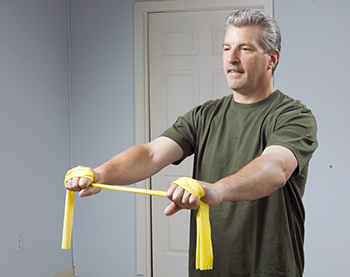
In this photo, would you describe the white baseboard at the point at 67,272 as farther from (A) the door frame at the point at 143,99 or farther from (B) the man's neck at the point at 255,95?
(B) the man's neck at the point at 255,95

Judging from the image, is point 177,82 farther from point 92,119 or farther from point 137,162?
point 137,162

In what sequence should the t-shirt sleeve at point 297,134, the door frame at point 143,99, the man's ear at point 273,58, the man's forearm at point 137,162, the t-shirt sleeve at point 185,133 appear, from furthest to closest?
the door frame at point 143,99 < the t-shirt sleeve at point 185,133 < the man's ear at point 273,58 < the man's forearm at point 137,162 < the t-shirt sleeve at point 297,134

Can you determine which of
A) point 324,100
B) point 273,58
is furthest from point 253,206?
point 324,100

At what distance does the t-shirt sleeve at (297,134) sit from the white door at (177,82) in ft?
5.75

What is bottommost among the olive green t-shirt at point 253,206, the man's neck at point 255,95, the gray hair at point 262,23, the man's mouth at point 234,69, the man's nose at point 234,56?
the olive green t-shirt at point 253,206

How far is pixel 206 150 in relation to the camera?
4.74 feet

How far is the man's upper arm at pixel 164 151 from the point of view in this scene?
145 cm

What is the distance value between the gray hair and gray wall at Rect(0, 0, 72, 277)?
1.76m

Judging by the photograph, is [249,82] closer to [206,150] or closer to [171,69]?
[206,150]

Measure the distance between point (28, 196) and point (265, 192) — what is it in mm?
2143

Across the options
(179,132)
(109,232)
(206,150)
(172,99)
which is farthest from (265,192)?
(109,232)

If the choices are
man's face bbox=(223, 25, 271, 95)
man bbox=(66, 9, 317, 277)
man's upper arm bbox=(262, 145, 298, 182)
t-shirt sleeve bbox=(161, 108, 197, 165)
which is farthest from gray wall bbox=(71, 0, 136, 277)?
man's upper arm bbox=(262, 145, 298, 182)

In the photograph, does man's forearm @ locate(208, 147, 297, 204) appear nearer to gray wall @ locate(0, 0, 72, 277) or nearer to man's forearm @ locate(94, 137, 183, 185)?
man's forearm @ locate(94, 137, 183, 185)

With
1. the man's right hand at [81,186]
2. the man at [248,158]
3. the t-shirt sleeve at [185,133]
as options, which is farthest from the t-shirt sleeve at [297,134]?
the man's right hand at [81,186]
